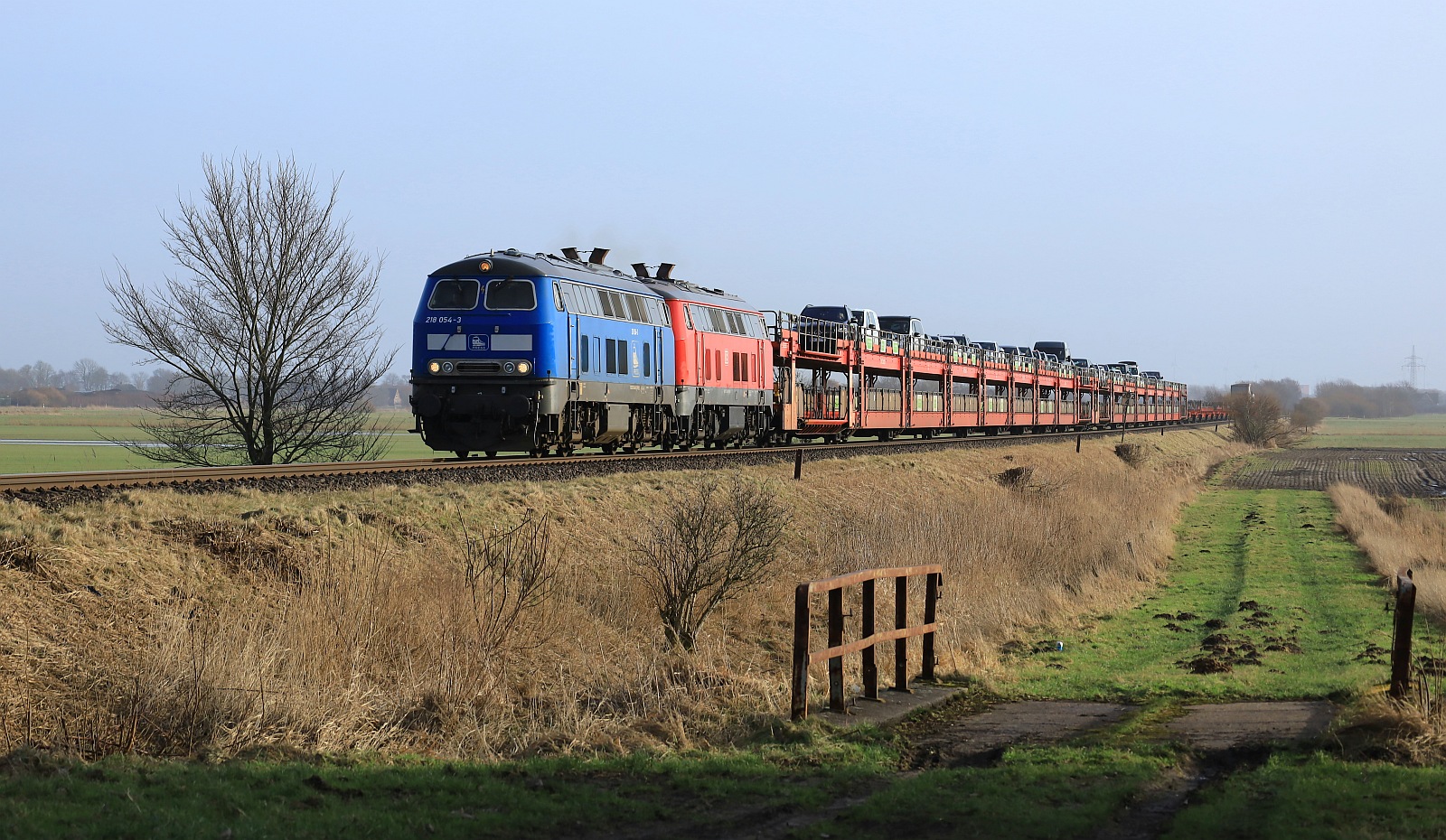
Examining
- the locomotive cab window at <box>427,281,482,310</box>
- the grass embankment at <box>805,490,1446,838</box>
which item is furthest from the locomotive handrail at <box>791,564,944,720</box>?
the locomotive cab window at <box>427,281,482,310</box>

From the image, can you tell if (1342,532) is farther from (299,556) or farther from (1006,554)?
(299,556)

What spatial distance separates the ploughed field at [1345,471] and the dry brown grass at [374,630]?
41.4 metres

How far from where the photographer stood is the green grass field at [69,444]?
1841 inches

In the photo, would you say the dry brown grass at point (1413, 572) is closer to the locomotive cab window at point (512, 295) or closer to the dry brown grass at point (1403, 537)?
the dry brown grass at point (1403, 537)

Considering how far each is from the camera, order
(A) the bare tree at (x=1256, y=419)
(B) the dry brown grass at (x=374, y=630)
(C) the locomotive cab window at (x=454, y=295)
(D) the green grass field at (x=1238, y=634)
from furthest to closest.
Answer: (A) the bare tree at (x=1256, y=419)
(C) the locomotive cab window at (x=454, y=295)
(D) the green grass field at (x=1238, y=634)
(B) the dry brown grass at (x=374, y=630)

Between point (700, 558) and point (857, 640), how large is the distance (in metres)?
4.02

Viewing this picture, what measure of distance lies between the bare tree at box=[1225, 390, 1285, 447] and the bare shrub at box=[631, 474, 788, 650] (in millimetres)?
101077

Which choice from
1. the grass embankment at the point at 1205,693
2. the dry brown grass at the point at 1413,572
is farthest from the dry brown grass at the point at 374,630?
the dry brown grass at the point at 1413,572

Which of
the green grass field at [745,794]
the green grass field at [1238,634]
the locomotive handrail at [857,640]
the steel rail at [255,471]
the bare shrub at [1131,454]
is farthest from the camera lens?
the bare shrub at [1131,454]

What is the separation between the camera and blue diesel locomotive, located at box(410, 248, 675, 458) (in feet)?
76.6

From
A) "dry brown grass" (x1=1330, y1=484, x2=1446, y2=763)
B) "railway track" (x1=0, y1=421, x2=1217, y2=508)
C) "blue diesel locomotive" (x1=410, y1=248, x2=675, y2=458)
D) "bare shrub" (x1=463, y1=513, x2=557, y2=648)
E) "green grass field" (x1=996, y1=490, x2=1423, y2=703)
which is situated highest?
"blue diesel locomotive" (x1=410, y1=248, x2=675, y2=458)

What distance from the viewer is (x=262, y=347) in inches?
1151

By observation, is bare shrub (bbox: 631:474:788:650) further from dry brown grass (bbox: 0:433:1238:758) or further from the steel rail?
the steel rail

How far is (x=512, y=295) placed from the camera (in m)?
23.8
